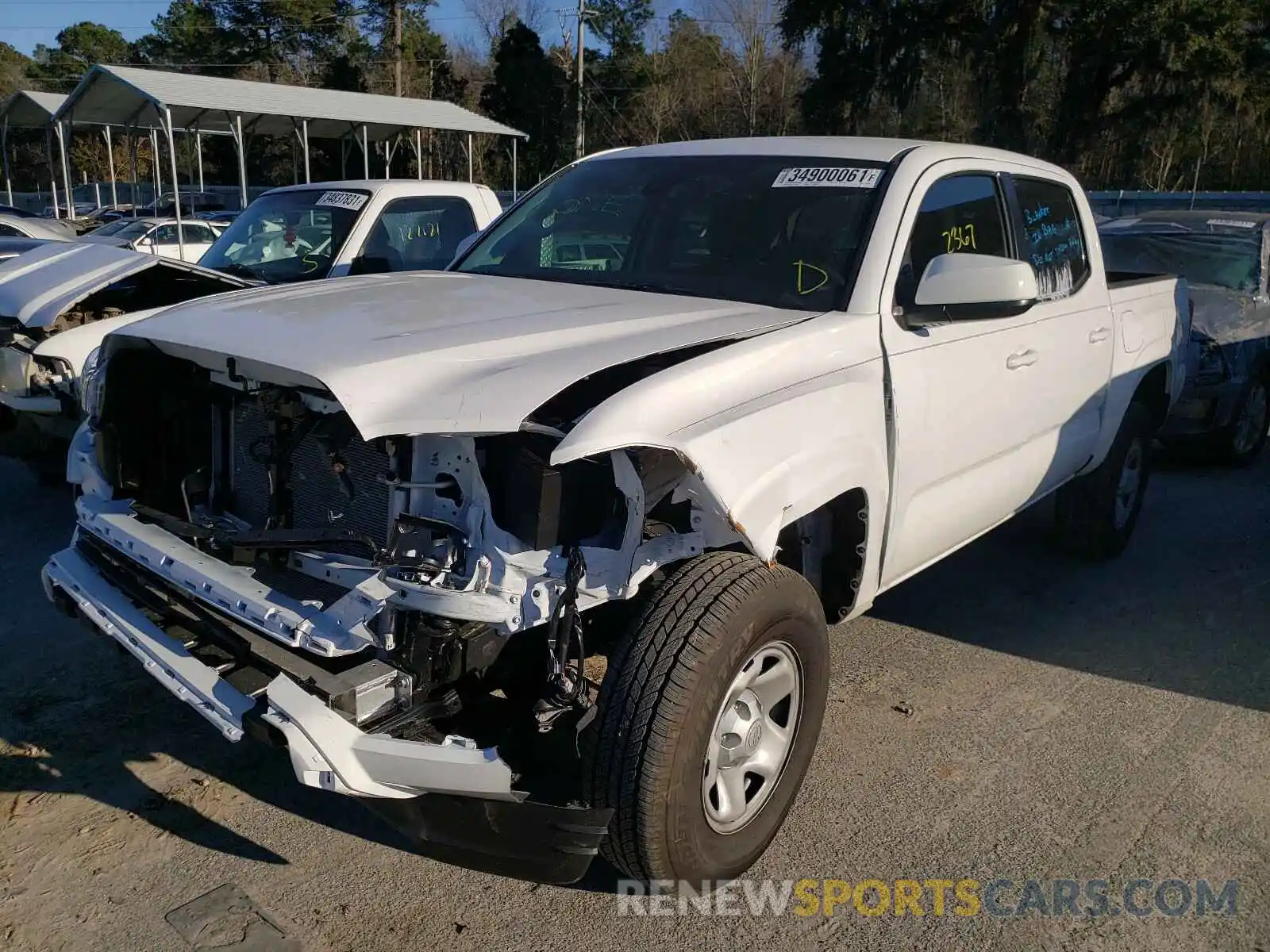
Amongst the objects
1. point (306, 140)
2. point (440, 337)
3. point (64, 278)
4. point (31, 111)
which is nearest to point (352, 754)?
point (440, 337)

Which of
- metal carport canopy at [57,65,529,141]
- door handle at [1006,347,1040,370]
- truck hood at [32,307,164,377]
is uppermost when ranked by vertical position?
metal carport canopy at [57,65,529,141]

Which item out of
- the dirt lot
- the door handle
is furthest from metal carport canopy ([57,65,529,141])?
the door handle

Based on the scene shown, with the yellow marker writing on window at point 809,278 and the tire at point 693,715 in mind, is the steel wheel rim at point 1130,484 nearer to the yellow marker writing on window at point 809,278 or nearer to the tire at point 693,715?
the yellow marker writing on window at point 809,278

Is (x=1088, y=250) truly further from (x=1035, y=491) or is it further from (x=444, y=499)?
(x=444, y=499)

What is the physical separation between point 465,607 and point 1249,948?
2268 mm

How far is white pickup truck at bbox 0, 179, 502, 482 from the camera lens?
572 centimetres

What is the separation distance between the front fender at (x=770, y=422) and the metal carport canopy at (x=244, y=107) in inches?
650

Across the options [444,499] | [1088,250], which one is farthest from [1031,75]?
[444,499]

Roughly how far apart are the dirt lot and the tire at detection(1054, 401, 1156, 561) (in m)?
0.62

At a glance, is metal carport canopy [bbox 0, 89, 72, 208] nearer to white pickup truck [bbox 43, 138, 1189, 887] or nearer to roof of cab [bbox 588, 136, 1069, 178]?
roof of cab [bbox 588, 136, 1069, 178]

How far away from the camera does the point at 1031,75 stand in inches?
1014

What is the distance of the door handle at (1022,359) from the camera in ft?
13.4

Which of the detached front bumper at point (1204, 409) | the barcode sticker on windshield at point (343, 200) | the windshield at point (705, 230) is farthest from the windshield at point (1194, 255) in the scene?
the barcode sticker on windshield at point (343, 200)

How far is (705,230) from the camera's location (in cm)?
396
